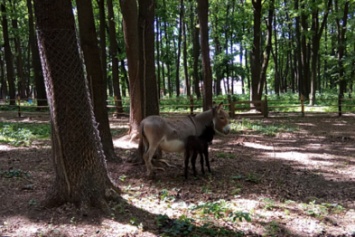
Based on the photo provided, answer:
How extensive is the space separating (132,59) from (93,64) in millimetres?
3358

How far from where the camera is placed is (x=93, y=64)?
7766 mm

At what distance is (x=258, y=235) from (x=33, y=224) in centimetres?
298

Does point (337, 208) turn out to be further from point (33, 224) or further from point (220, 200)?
point (33, 224)

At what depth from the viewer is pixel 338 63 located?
23844 millimetres

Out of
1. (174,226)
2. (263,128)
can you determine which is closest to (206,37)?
(263,128)

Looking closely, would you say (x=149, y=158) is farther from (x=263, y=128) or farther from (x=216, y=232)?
(x=263, y=128)

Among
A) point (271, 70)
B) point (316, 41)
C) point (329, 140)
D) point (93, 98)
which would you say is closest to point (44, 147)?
point (93, 98)

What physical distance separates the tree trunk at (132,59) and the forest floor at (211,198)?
3.59 ft

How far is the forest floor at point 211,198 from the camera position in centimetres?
461

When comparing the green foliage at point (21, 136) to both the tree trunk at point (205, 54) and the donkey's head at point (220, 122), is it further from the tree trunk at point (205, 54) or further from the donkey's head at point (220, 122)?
the donkey's head at point (220, 122)

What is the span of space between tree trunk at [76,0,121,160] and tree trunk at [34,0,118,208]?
9.17 ft

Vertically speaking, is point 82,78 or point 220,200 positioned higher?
point 82,78

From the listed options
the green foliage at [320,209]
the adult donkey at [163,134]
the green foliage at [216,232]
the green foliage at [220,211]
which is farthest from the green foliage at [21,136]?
the green foliage at [320,209]

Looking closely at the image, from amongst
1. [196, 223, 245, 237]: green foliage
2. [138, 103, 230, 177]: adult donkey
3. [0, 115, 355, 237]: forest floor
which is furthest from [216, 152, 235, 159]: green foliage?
[196, 223, 245, 237]: green foliage
